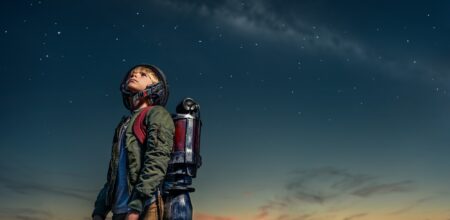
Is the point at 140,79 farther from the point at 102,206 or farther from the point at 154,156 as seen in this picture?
the point at 102,206

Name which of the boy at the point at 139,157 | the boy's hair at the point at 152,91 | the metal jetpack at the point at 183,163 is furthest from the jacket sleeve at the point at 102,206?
the boy's hair at the point at 152,91

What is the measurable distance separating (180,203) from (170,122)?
0.84m

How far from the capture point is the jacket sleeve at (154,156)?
4664 mm

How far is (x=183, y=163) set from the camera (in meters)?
Answer: 5.07

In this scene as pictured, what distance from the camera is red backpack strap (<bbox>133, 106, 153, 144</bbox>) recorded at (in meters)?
5.07

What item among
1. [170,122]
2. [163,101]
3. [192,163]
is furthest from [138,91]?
[192,163]

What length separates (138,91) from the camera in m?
5.56

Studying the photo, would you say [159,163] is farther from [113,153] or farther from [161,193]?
[113,153]

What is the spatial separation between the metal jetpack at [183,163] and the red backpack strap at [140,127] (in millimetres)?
334

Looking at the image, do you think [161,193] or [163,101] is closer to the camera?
[161,193]

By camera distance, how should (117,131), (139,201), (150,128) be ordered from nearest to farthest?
(139,201) < (150,128) < (117,131)

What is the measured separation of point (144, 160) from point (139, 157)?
6.0 inches

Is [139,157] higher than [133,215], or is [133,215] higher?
[139,157]

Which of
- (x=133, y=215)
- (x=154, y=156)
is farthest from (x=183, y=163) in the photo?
(x=133, y=215)
